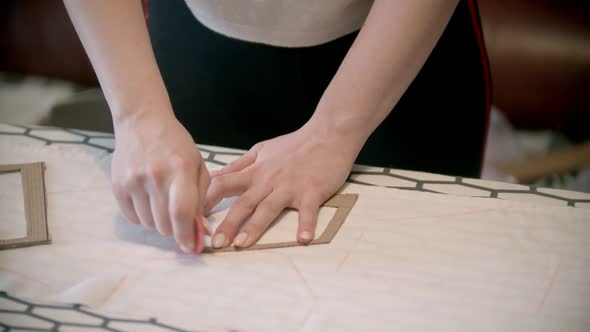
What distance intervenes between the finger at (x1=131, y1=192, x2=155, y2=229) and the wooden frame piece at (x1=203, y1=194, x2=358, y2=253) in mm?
59

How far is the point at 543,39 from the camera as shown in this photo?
5.12ft

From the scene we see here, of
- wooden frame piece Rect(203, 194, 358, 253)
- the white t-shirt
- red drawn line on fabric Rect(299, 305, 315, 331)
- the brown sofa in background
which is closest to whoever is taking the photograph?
red drawn line on fabric Rect(299, 305, 315, 331)

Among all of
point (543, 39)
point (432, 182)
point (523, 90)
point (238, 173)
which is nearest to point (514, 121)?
point (523, 90)

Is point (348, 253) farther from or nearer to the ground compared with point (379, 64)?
nearer to the ground

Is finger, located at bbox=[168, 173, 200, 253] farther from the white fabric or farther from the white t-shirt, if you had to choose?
the white t-shirt

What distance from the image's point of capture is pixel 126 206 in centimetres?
60

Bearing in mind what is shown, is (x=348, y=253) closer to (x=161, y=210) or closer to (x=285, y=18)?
(x=161, y=210)

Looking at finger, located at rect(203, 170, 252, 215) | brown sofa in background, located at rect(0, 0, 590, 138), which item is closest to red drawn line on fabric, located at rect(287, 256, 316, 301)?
finger, located at rect(203, 170, 252, 215)

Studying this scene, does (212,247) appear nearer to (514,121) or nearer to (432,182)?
(432,182)

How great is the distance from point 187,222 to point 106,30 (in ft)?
0.79

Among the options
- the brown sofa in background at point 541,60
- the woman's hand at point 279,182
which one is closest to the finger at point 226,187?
the woman's hand at point 279,182

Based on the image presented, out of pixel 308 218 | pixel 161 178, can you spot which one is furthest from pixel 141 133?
pixel 308 218

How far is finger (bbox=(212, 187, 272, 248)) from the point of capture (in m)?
0.59

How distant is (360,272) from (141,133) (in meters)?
0.25
